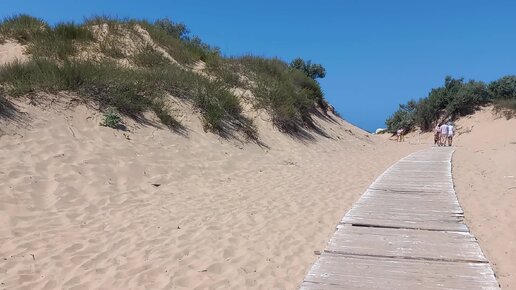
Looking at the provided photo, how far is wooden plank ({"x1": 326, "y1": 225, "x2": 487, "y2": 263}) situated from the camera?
14.1ft

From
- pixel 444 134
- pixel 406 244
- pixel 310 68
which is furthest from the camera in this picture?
pixel 310 68

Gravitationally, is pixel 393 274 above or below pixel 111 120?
below

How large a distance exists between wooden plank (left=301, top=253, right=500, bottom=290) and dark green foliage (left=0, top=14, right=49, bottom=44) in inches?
601

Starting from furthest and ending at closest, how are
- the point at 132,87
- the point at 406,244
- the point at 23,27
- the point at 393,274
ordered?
1. the point at 23,27
2. the point at 132,87
3. the point at 406,244
4. the point at 393,274

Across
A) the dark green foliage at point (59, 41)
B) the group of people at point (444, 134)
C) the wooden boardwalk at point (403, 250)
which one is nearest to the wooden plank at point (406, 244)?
the wooden boardwalk at point (403, 250)

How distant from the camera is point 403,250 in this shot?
446cm

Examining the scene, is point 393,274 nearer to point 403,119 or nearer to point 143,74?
point 143,74

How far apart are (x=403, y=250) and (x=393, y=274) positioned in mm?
677

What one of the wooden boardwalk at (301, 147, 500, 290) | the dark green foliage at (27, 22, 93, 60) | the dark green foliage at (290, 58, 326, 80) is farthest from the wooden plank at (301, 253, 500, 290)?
the dark green foliage at (290, 58, 326, 80)

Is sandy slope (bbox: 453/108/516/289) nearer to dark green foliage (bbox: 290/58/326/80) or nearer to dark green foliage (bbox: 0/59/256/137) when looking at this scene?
dark green foliage (bbox: 0/59/256/137)

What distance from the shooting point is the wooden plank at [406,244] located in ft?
14.1

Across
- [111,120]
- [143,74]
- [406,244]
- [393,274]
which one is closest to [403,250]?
[406,244]

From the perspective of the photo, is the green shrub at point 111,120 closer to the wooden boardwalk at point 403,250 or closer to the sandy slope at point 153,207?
the sandy slope at point 153,207

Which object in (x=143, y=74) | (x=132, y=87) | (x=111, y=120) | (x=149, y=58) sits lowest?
(x=111, y=120)
